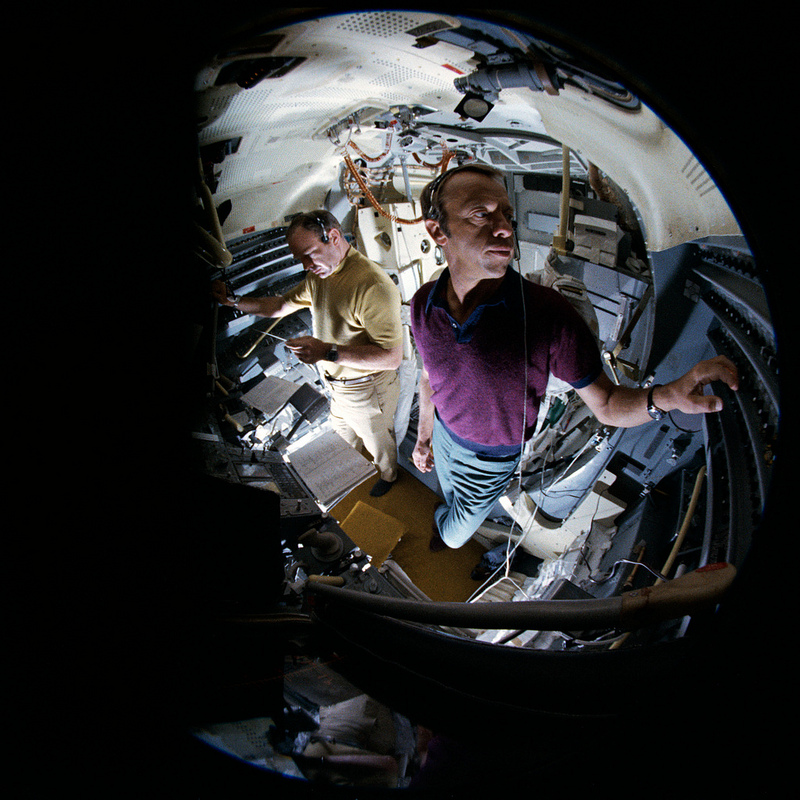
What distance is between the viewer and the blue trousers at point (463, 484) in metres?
1.04

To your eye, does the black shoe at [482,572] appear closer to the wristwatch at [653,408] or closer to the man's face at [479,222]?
the wristwatch at [653,408]

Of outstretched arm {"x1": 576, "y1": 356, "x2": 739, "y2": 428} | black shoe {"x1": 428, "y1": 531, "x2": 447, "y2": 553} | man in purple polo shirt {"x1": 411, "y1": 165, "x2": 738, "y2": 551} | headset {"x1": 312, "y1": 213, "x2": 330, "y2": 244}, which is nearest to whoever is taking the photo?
outstretched arm {"x1": 576, "y1": 356, "x2": 739, "y2": 428}

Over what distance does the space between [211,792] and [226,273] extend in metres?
1.04

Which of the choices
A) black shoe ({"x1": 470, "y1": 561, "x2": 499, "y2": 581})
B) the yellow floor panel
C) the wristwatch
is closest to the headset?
the wristwatch

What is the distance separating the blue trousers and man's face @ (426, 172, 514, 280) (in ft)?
1.70

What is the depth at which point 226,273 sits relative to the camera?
2.52 feet

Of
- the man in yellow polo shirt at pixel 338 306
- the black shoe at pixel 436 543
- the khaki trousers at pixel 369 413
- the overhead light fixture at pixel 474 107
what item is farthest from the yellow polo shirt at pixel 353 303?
the black shoe at pixel 436 543

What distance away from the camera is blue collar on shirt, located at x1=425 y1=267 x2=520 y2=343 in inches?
28.1

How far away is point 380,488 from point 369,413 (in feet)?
1.39

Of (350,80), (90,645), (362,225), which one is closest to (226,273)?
(362,225)

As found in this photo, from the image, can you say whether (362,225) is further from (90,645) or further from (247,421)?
(90,645)

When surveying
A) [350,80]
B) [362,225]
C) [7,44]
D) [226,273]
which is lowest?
[226,273]

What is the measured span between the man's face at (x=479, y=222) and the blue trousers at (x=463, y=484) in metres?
0.52

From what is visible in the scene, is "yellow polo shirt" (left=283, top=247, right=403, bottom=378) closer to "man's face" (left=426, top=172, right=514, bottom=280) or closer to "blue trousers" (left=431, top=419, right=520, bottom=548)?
"man's face" (left=426, top=172, right=514, bottom=280)
